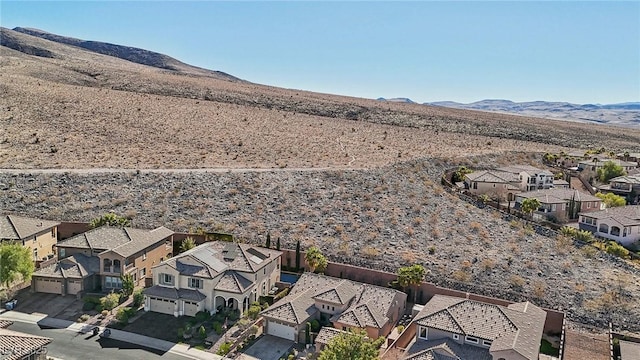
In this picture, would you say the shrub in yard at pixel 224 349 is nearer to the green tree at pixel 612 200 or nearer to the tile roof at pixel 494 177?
the tile roof at pixel 494 177

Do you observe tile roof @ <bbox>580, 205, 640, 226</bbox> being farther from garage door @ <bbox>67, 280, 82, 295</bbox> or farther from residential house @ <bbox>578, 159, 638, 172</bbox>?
garage door @ <bbox>67, 280, 82, 295</bbox>

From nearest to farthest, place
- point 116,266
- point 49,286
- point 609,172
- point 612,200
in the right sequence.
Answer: point 49,286
point 116,266
point 612,200
point 609,172

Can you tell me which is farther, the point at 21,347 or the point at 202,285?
the point at 202,285

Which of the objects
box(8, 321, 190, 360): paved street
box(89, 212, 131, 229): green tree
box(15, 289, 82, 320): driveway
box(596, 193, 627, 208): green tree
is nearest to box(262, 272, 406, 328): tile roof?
box(8, 321, 190, 360): paved street

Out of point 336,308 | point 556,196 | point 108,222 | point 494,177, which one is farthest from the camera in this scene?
point 494,177

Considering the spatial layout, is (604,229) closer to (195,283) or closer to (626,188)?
(626,188)

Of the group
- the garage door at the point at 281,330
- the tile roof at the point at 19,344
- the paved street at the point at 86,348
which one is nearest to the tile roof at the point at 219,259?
the garage door at the point at 281,330

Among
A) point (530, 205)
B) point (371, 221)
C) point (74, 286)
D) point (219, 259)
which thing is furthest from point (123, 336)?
point (530, 205)
